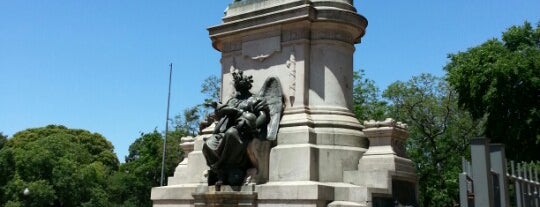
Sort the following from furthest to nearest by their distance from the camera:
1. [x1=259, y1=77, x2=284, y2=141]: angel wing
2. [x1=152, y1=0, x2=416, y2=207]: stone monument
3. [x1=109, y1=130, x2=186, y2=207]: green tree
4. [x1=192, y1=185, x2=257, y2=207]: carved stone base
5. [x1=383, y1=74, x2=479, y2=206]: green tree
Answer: [x1=109, y1=130, x2=186, y2=207]: green tree < [x1=383, y1=74, x2=479, y2=206]: green tree < [x1=259, y1=77, x2=284, y2=141]: angel wing < [x1=192, y1=185, x2=257, y2=207]: carved stone base < [x1=152, y1=0, x2=416, y2=207]: stone monument

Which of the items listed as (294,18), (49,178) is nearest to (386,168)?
(294,18)

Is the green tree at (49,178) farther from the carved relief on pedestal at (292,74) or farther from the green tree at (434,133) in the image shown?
the carved relief on pedestal at (292,74)

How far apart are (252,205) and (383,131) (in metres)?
2.89

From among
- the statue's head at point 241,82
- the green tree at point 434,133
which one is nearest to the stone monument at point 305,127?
the statue's head at point 241,82

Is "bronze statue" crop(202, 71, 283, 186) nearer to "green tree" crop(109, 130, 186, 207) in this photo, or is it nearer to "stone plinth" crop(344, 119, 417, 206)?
"stone plinth" crop(344, 119, 417, 206)

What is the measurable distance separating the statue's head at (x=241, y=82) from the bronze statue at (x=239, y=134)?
0.03 m

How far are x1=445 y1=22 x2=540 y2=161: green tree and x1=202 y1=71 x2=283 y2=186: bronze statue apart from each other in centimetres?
1206

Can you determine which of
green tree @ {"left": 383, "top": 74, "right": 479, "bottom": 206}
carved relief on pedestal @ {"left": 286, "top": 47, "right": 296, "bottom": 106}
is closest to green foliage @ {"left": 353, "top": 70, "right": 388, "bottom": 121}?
green tree @ {"left": 383, "top": 74, "right": 479, "bottom": 206}

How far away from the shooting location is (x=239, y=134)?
1124cm

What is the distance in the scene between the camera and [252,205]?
10961 mm

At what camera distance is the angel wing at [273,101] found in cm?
1176

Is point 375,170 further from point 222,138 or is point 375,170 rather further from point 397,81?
point 397,81

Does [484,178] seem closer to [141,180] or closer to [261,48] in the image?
[261,48]

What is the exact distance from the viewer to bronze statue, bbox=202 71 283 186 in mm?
11242
